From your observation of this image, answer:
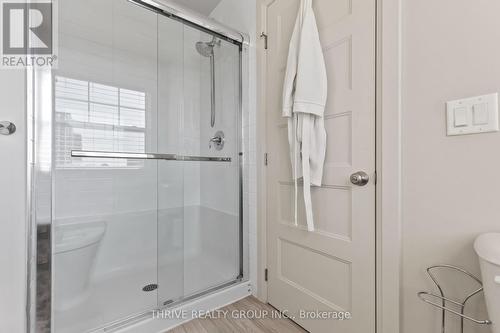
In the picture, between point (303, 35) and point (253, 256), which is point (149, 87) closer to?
point (303, 35)

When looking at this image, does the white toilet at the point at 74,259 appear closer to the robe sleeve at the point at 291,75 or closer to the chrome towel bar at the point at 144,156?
the chrome towel bar at the point at 144,156

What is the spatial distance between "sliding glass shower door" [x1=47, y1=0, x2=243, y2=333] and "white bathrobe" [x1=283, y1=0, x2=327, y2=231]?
64 cm

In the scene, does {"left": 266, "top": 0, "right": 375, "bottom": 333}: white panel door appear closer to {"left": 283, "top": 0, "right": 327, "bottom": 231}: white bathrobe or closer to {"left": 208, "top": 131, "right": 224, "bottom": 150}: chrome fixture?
{"left": 283, "top": 0, "right": 327, "bottom": 231}: white bathrobe

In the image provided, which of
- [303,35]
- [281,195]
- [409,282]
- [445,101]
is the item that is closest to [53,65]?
[303,35]

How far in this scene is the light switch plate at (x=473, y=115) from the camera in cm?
69

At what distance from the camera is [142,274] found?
1627 millimetres

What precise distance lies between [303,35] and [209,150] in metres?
1.04

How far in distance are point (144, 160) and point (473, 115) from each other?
1757mm

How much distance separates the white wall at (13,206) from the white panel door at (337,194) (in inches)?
48.2

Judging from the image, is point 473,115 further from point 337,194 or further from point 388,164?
point 337,194

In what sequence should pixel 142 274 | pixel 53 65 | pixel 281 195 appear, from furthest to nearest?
pixel 142 274, pixel 281 195, pixel 53 65

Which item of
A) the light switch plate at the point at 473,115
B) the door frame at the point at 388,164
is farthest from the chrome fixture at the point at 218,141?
the light switch plate at the point at 473,115

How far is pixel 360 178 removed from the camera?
3.29 ft

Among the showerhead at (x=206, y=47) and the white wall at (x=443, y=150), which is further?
the showerhead at (x=206, y=47)
